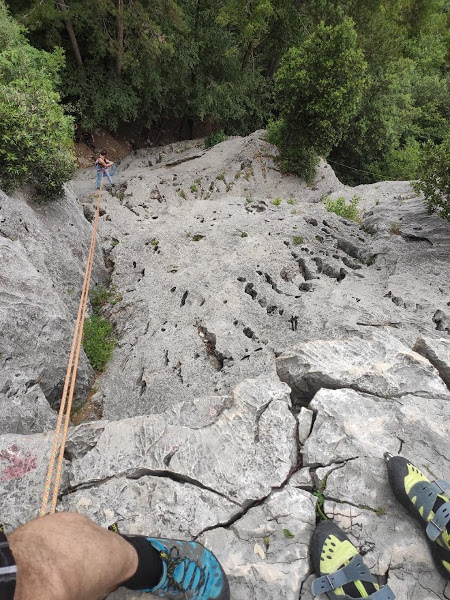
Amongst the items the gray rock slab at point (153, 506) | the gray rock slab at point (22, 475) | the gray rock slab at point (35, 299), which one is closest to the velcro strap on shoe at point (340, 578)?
the gray rock slab at point (153, 506)

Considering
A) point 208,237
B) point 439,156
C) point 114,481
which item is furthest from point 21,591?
point 439,156

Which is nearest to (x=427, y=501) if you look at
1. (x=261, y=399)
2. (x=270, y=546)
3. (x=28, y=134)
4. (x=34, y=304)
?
(x=270, y=546)

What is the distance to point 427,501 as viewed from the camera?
284 cm

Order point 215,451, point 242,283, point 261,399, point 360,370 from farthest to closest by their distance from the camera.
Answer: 1. point 242,283
2. point 360,370
3. point 261,399
4. point 215,451

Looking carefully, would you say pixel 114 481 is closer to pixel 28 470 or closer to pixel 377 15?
pixel 28 470

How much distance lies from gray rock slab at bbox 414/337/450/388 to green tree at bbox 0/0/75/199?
674 centimetres

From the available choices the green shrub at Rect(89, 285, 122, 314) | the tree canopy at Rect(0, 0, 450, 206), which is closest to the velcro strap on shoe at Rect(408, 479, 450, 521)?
the green shrub at Rect(89, 285, 122, 314)

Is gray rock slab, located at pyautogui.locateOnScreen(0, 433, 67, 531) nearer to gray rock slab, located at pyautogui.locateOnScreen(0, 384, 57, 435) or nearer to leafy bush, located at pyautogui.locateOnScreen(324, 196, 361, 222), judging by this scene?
gray rock slab, located at pyautogui.locateOnScreen(0, 384, 57, 435)

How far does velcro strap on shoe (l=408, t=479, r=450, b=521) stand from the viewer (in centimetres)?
283

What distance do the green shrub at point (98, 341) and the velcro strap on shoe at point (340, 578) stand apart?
15.2 feet

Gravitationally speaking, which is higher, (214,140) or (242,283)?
(214,140)

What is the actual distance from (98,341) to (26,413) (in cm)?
229

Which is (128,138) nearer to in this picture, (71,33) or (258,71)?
(71,33)

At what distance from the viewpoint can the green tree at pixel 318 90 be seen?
38.4 feet
